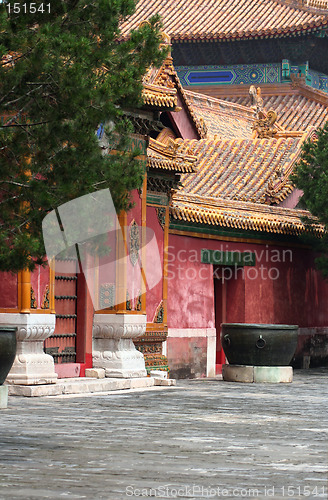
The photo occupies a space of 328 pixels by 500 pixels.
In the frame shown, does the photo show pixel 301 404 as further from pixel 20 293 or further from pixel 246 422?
pixel 20 293

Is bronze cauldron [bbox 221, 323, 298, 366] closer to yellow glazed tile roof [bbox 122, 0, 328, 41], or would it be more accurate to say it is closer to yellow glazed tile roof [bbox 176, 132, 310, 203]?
yellow glazed tile roof [bbox 176, 132, 310, 203]

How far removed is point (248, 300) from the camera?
22250 millimetres

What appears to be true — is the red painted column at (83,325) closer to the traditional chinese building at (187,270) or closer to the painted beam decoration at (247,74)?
the traditional chinese building at (187,270)

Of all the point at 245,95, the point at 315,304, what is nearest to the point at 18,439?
the point at 315,304

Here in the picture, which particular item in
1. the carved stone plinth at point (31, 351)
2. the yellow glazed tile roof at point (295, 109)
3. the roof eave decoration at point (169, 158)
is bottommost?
the carved stone plinth at point (31, 351)

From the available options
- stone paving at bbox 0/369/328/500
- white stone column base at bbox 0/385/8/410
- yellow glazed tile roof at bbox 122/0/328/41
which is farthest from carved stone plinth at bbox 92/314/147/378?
yellow glazed tile roof at bbox 122/0/328/41

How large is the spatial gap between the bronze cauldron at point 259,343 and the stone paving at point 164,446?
2.58 meters

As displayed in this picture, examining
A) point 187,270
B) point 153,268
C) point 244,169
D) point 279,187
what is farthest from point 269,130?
point 153,268

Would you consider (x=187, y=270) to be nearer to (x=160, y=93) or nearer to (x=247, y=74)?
(x=160, y=93)

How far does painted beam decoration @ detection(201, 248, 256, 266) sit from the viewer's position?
21172mm

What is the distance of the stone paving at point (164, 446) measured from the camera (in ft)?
26.1

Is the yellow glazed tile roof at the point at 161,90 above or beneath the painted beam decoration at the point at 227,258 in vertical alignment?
Answer: above

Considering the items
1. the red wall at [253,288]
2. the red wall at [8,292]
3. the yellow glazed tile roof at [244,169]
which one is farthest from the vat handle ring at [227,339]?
the yellow glazed tile roof at [244,169]

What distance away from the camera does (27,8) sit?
32.3 ft
